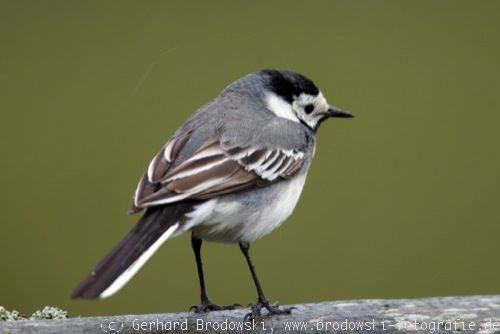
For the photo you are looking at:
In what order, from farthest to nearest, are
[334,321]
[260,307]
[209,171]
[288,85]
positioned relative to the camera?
[288,85] < [260,307] < [209,171] < [334,321]

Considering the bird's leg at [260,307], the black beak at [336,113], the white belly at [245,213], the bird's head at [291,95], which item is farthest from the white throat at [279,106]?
the bird's leg at [260,307]

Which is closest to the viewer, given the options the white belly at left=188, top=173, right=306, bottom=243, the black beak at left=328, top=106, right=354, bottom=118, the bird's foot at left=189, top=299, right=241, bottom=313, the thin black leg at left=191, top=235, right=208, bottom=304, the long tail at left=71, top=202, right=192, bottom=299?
the long tail at left=71, top=202, right=192, bottom=299

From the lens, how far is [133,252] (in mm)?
4238

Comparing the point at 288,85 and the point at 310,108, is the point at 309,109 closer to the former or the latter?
the point at 310,108

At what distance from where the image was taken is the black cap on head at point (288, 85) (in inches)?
216

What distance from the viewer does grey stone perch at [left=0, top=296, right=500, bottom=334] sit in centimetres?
443

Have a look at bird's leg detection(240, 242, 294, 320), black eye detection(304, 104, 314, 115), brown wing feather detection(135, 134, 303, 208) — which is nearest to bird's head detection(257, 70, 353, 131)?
black eye detection(304, 104, 314, 115)

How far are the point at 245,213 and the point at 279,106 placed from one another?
731 millimetres

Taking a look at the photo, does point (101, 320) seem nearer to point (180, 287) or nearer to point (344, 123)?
point (180, 287)

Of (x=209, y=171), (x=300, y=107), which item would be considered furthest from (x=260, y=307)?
(x=300, y=107)

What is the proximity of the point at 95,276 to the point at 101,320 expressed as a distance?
52cm

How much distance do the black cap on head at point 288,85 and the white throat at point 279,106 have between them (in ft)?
0.07

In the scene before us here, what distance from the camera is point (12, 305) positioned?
6.43m

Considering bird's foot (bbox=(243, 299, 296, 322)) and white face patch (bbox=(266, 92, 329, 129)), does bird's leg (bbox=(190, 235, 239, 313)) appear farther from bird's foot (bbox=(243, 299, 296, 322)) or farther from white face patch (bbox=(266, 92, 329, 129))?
white face patch (bbox=(266, 92, 329, 129))
